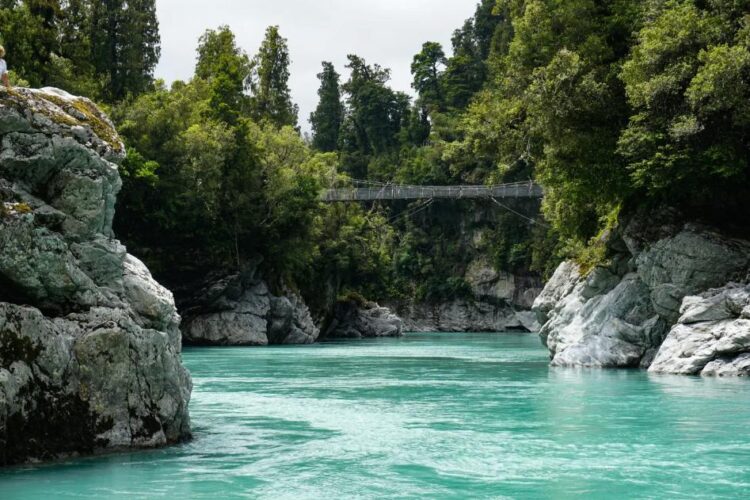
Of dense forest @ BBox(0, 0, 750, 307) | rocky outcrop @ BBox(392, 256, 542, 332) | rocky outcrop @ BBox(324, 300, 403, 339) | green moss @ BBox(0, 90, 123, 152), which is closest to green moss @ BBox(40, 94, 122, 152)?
green moss @ BBox(0, 90, 123, 152)

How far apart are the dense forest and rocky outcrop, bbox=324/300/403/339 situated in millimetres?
1844

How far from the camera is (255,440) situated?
11.1m

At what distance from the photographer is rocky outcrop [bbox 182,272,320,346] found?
1672 inches

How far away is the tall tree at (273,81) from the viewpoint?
6444 cm

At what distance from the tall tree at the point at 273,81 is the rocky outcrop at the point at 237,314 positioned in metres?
21.5

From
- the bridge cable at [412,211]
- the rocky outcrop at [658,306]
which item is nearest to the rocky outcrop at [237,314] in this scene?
the rocky outcrop at [658,306]

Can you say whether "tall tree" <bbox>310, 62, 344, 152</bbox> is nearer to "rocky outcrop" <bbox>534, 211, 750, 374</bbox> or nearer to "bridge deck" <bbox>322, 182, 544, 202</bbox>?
"bridge deck" <bbox>322, 182, 544, 202</bbox>

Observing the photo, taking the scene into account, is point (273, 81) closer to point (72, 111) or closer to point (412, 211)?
point (412, 211)

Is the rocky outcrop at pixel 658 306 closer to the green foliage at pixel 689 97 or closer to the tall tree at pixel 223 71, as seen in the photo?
the green foliage at pixel 689 97

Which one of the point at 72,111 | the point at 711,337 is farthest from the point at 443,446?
the point at 711,337

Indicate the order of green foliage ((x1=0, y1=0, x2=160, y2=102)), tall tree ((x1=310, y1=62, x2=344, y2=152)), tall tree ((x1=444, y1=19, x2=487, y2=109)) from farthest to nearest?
1. tall tree ((x1=310, y1=62, x2=344, y2=152))
2. tall tree ((x1=444, y1=19, x2=487, y2=109))
3. green foliage ((x1=0, y1=0, x2=160, y2=102))

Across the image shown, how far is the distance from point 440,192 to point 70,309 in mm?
54801

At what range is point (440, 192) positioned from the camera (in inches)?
2501

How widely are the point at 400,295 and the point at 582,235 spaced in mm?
48189
